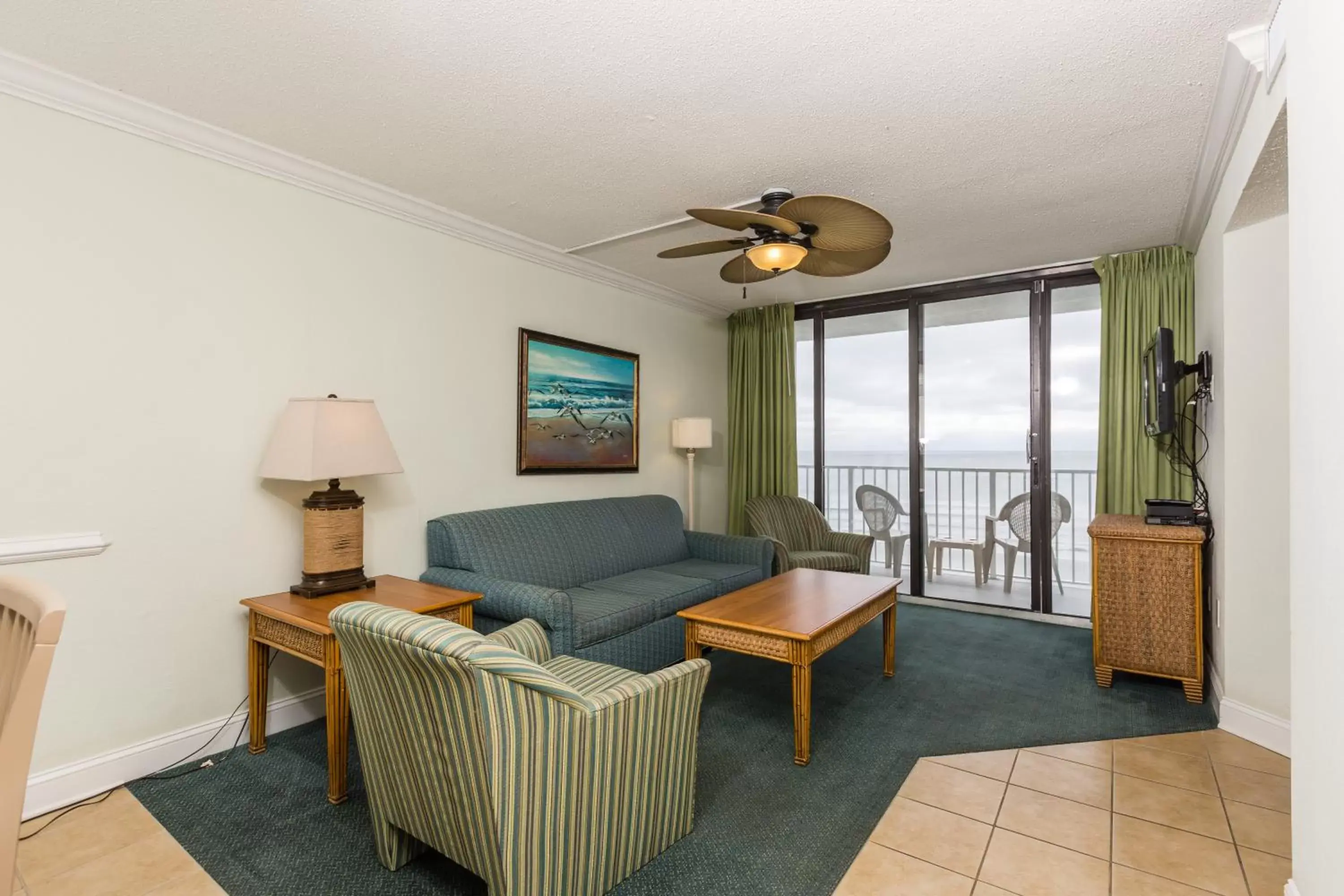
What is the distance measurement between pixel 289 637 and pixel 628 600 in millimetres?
1493

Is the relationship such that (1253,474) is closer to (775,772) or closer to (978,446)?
(978,446)

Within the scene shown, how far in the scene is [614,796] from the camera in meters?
1.73

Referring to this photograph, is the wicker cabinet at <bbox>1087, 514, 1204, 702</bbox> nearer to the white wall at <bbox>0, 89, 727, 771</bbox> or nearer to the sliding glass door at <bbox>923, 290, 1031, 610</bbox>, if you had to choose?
the sliding glass door at <bbox>923, 290, 1031, 610</bbox>

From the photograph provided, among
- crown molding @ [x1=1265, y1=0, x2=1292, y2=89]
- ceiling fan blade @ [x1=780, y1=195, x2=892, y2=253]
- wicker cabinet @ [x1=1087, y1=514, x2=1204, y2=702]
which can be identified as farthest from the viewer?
wicker cabinet @ [x1=1087, y1=514, x2=1204, y2=702]

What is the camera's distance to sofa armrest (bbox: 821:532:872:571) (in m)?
4.81

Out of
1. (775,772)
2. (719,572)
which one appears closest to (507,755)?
(775,772)

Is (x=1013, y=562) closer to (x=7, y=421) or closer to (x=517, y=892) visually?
(x=517, y=892)

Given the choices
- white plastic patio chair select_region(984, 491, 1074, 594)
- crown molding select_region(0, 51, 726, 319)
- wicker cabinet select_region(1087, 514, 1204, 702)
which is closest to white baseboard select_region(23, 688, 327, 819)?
crown molding select_region(0, 51, 726, 319)

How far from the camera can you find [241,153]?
103 inches

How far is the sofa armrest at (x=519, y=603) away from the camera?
2820 millimetres

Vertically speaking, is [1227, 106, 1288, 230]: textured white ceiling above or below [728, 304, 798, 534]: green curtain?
above

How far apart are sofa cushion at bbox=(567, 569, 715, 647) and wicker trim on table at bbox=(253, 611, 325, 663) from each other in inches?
39.4

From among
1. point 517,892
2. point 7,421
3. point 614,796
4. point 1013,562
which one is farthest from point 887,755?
point 7,421

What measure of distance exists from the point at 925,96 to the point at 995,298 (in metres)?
2.77
